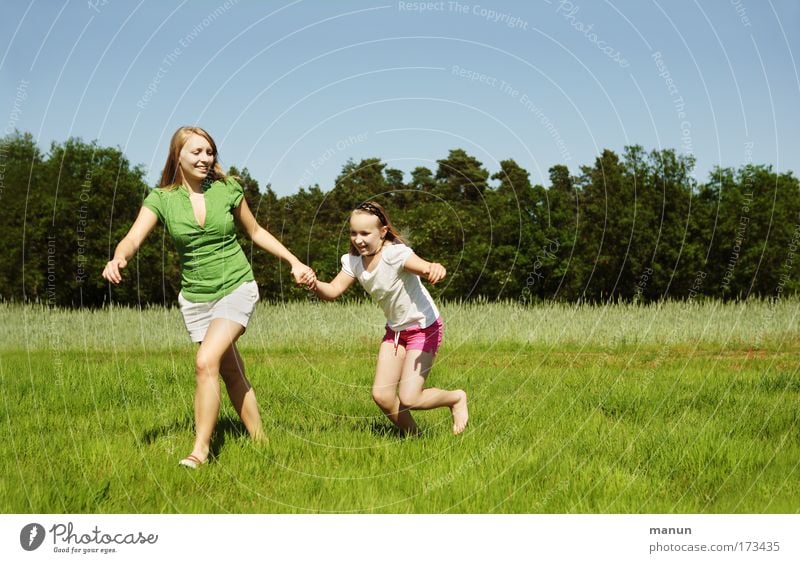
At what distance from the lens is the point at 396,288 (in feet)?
21.6

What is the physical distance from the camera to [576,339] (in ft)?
46.5

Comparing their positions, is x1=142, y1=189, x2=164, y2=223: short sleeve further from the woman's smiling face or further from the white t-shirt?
the white t-shirt

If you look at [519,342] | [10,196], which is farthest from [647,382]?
[10,196]

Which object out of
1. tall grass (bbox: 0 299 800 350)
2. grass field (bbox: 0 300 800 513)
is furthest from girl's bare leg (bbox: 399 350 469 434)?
tall grass (bbox: 0 299 800 350)

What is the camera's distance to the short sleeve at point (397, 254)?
639 centimetres

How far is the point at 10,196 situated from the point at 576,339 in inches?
605

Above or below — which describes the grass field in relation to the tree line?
below

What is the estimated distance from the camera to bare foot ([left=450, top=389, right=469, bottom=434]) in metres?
6.63

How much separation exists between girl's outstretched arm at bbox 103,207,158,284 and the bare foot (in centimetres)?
310

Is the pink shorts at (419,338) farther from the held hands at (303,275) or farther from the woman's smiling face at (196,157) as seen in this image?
the woman's smiling face at (196,157)

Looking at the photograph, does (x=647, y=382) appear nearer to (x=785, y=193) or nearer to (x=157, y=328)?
(x=157, y=328)

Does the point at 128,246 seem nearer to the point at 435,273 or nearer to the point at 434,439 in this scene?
the point at 435,273

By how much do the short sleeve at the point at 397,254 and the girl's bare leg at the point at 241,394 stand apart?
1517mm
